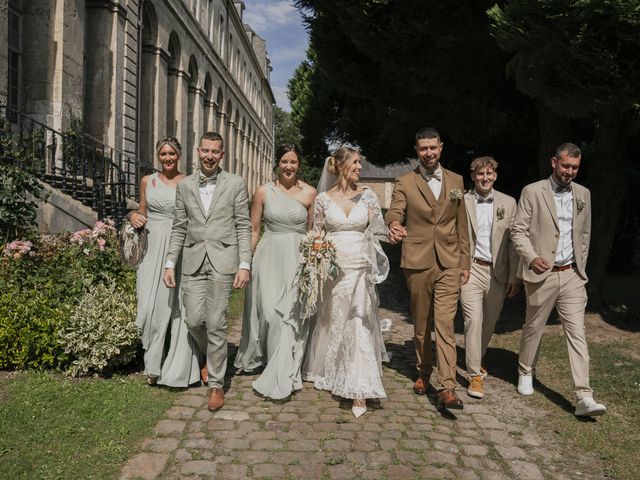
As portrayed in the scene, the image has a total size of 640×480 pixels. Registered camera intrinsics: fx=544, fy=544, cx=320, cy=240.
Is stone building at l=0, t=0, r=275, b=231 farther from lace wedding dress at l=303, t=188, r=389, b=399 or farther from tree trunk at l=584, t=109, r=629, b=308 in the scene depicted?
tree trunk at l=584, t=109, r=629, b=308

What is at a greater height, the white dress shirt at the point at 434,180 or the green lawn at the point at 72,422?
the white dress shirt at the point at 434,180

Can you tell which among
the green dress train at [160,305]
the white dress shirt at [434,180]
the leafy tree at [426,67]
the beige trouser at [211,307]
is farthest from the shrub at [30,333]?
the leafy tree at [426,67]

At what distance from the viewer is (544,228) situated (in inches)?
188

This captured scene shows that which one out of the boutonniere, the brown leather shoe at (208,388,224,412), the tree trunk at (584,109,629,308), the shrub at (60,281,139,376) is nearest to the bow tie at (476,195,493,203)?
the boutonniere

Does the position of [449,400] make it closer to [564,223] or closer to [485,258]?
[485,258]

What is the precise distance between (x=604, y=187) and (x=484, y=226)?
12.8 feet

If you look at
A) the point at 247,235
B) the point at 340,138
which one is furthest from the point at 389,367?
the point at 340,138

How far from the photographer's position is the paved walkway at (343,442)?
3.42 meters

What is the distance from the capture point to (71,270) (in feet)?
19.4

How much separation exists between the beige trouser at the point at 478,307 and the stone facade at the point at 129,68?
746 cm

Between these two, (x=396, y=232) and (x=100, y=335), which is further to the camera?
(x=100, y=335)

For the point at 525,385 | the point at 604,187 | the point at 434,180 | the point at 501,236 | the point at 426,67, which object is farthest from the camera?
the point at 426,67

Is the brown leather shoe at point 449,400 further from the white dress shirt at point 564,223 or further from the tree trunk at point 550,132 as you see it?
the tree trunk at point 550,132

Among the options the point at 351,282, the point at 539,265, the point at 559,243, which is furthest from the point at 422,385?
the point at 559,243
